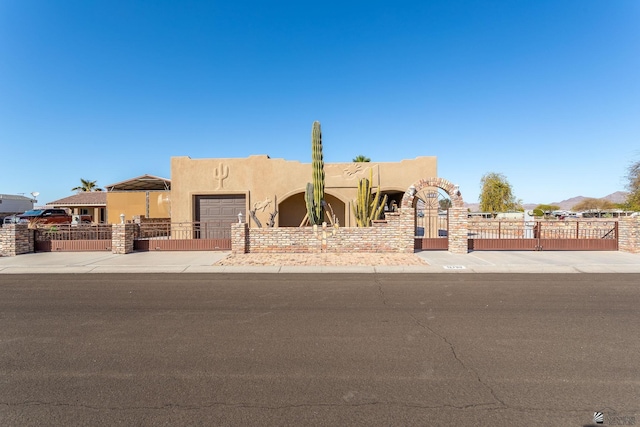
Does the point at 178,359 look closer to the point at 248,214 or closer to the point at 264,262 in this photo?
the point at 264,262

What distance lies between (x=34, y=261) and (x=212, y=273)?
7.51m

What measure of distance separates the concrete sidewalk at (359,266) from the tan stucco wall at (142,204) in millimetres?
13015

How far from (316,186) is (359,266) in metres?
6.66

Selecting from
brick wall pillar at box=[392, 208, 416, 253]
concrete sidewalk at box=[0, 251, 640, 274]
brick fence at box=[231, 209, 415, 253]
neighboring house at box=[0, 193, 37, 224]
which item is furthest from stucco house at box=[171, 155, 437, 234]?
neighboring house at box=[0, 193, 37, 224]

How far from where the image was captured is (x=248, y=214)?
66.6ft

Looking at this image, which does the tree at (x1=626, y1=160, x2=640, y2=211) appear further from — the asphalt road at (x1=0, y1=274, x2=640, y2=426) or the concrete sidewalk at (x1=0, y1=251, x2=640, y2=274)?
the asphalt road at (x1=0, y1=274, x2=640, y2=426)

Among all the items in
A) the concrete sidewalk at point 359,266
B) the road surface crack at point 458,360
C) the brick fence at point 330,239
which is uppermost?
the brick fence at point 330,239

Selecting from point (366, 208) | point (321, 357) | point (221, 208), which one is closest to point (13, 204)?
point (221, 208)

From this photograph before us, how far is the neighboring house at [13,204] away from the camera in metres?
43.2

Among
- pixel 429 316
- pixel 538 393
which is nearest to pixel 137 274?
pixel 429 316

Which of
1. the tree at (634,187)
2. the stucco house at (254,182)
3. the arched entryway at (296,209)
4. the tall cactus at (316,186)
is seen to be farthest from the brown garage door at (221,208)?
the tree at (634,187)

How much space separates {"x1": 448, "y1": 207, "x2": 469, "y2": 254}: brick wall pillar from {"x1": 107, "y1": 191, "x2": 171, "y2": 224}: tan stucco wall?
21.9 metres

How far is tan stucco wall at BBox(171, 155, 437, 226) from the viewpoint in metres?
20.2

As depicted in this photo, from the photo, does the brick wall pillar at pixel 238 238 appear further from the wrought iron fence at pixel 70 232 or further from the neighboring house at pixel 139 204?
the neighboring house at pixel 139 204
